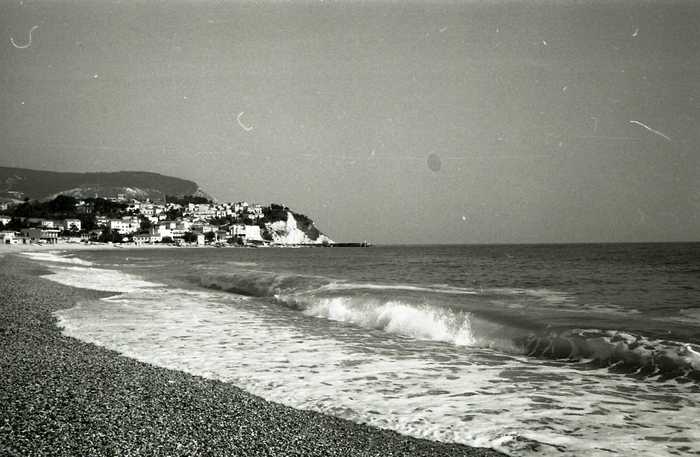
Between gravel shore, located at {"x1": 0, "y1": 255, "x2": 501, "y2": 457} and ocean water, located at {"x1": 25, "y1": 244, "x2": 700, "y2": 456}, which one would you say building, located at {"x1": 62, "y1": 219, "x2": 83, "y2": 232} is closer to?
ocean water, located at {"x1": 25, "y1": 244, "x2": 700, "y2": 456}

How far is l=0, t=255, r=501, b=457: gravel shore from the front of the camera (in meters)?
3.50

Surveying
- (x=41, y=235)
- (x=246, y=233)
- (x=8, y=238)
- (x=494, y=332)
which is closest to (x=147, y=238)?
(x=41, y=235)

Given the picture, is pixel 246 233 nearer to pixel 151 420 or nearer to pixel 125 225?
pixel 125 225

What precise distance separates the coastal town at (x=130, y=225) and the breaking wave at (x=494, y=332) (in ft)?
388

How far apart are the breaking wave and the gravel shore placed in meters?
4.36

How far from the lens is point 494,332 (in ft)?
30.5

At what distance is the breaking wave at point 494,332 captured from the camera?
7098mm

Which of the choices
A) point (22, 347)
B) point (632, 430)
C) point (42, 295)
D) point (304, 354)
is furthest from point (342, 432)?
point (42, 295)

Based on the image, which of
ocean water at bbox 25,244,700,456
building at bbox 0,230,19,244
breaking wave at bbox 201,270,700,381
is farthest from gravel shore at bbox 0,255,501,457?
building at bbox 0,230,19,244

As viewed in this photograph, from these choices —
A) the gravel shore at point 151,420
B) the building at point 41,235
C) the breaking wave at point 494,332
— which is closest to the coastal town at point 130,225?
the building at point 41,235

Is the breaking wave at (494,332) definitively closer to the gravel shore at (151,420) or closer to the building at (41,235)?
the gravel shore at (151,420)

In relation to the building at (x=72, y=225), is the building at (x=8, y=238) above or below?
below

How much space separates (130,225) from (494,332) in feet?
534

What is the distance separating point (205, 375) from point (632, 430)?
446 cm
